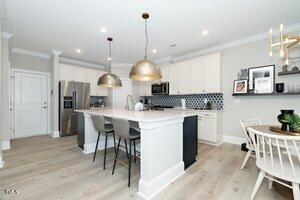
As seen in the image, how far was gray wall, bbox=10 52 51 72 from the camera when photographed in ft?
15.2

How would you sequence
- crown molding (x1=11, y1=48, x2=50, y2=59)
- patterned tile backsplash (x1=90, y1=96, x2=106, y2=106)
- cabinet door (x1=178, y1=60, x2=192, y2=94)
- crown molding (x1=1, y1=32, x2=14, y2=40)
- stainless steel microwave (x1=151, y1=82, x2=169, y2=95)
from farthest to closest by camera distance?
patterned tile backsplash (x1=90, y1=96, x2=106, y2=106) → stainless steel microwave (x1=151, y1=82, x2=169, y2=95) → cabinet door (x1=178, y1=60, x2=192, y2=94) → crown molding (x1=11, y1=48, x2=50, y2=59) → crown molding (x1=1, y1=32, x2=14, y2=40)

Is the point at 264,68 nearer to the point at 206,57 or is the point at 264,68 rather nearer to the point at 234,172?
the point at 206,57

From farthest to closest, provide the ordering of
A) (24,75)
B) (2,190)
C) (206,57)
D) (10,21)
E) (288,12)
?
(24,75)
(206,57)
(10,21)
(288,12)
(2,190)

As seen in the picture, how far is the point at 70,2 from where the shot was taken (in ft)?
7.92

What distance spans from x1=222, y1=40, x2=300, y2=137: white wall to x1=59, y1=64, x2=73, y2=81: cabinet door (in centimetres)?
488

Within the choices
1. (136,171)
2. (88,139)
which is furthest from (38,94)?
(136,171)

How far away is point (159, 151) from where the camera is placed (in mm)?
2076

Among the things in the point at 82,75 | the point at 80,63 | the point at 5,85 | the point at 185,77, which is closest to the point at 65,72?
the point at 82,75

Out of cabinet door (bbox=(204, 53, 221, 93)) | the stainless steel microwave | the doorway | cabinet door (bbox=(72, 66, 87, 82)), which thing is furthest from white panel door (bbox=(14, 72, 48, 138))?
cabinet door (bbox=(204, 53, 221, 93))

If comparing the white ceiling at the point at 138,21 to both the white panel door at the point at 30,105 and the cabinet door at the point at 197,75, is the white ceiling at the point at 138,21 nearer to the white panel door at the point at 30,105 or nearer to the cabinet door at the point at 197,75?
the cabinet door at the point at 197,75

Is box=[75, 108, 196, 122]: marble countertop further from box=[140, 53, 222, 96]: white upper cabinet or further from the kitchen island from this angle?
box=[140, 53, 222, 96]: white upper cabinet

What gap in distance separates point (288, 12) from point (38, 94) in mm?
6725

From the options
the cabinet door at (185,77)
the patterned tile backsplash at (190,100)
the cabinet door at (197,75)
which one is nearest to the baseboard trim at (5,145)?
the patterned tile backsplash at (190,100)

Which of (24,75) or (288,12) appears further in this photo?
(24,75)
